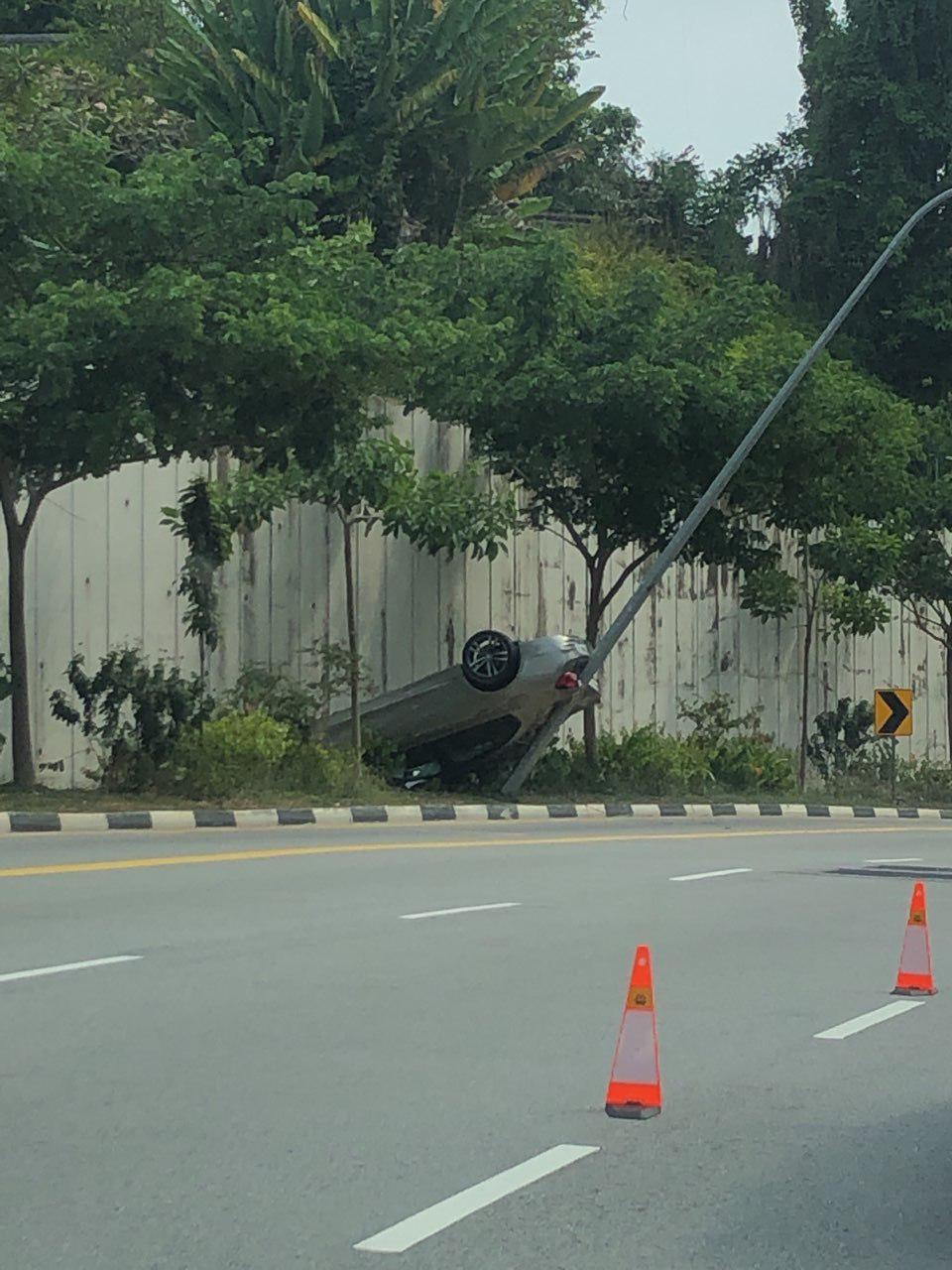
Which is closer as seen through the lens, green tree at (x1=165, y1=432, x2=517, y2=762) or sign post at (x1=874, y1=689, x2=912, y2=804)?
green tree at (x1=165, y1=432, x2=517, y2=762)

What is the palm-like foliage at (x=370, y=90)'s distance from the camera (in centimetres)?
4384

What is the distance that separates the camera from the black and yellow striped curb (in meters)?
21.5

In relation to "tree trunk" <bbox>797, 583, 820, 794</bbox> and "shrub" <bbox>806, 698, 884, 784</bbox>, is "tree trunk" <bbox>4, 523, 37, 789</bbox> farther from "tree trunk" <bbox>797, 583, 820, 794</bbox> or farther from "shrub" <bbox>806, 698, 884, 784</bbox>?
"shrub" <bbox>806, 698, 884, 784</bbox>

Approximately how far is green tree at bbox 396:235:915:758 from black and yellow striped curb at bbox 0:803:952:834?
2649 mm

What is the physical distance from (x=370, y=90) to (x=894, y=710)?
17.0m

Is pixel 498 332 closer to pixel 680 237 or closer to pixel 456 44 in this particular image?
pixel 456 44

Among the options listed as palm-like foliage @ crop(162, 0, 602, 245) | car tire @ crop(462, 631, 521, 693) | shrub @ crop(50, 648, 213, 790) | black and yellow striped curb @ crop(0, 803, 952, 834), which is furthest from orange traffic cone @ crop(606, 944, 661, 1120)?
palm-like foliage @ crop(162, 0, 602, 245)

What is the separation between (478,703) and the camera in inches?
1150

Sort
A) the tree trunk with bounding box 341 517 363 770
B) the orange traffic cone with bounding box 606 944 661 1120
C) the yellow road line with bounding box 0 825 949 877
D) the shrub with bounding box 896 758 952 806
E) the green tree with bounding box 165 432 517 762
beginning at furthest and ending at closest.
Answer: the shrub with bounding box 896 758 952 806
the tree trunk with bounding box 341 517 363 770
the green tree with bounding box 165 432 517 762
the yellow road line with bounding box 0 825 949 877
the orange traffic cone with bounding box 606 944 661 1120

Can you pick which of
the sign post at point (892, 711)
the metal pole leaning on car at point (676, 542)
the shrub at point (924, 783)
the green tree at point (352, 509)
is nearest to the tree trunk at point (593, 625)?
the green tree at point (352, 509)

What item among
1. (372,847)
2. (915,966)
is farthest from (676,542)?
(915,966)

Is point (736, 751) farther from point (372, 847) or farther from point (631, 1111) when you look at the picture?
point (631, 1111)

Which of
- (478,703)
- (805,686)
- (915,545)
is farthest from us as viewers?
(915,545)

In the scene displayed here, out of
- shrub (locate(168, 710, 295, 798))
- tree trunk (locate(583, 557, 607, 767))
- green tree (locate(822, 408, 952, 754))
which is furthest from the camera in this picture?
green tree (locate(822, 408, 952, 754))
